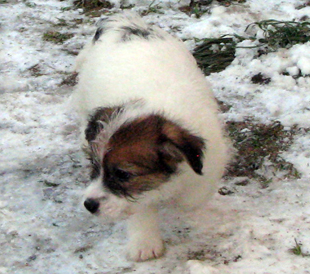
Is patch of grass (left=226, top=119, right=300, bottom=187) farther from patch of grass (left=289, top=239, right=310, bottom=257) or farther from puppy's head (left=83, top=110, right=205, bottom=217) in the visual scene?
puppy's head (left=83, top=110, right=205, bottom=217)

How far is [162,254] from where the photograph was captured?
3.95 m

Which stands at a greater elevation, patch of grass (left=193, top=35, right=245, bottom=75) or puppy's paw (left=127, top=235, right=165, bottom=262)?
puppy's paw (left=127, top=235, right=165, bottom=262)

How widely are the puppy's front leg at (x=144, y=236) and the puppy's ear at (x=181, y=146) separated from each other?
55cm

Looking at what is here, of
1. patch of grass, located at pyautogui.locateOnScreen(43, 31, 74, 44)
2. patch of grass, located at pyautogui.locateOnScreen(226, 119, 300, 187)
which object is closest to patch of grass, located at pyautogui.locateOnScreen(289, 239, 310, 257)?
patch of grass, located at pyautogui.locateOnScreen(226, 119, 300, 187)

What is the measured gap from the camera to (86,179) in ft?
16.4

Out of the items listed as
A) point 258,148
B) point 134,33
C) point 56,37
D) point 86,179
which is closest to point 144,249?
point 86,179

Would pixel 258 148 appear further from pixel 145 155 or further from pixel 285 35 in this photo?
pixel 285 35

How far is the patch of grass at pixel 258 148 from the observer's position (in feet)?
16.3

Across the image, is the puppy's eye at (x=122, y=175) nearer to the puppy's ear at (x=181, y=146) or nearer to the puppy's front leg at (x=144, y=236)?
the puppy's ear at (x=181, y=146)

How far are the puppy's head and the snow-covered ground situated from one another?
70cm

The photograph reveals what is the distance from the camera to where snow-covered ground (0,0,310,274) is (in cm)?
384

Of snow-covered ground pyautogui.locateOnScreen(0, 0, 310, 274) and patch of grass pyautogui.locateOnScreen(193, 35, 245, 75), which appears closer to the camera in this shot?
snow-covered ground pyautogui.locateOnScreen(0, 0, 310, 274)

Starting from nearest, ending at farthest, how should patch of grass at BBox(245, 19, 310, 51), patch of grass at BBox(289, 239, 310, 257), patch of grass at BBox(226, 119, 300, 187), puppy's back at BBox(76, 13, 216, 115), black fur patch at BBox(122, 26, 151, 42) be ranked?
patch of grass at BBox(289, 239, 310, 257), puppy's back at BBox(76, 13, 216, 115), black fur patch at BBox(122, 26, 151, 42), patch of grass at BBox(226, 119, 300, 187), patch of grass at BBox(245, 19, 310, 51)

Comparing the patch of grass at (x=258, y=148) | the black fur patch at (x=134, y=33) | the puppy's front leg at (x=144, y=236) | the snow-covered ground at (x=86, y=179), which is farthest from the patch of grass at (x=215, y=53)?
the puppy's front leg at (x=144, y=236)
